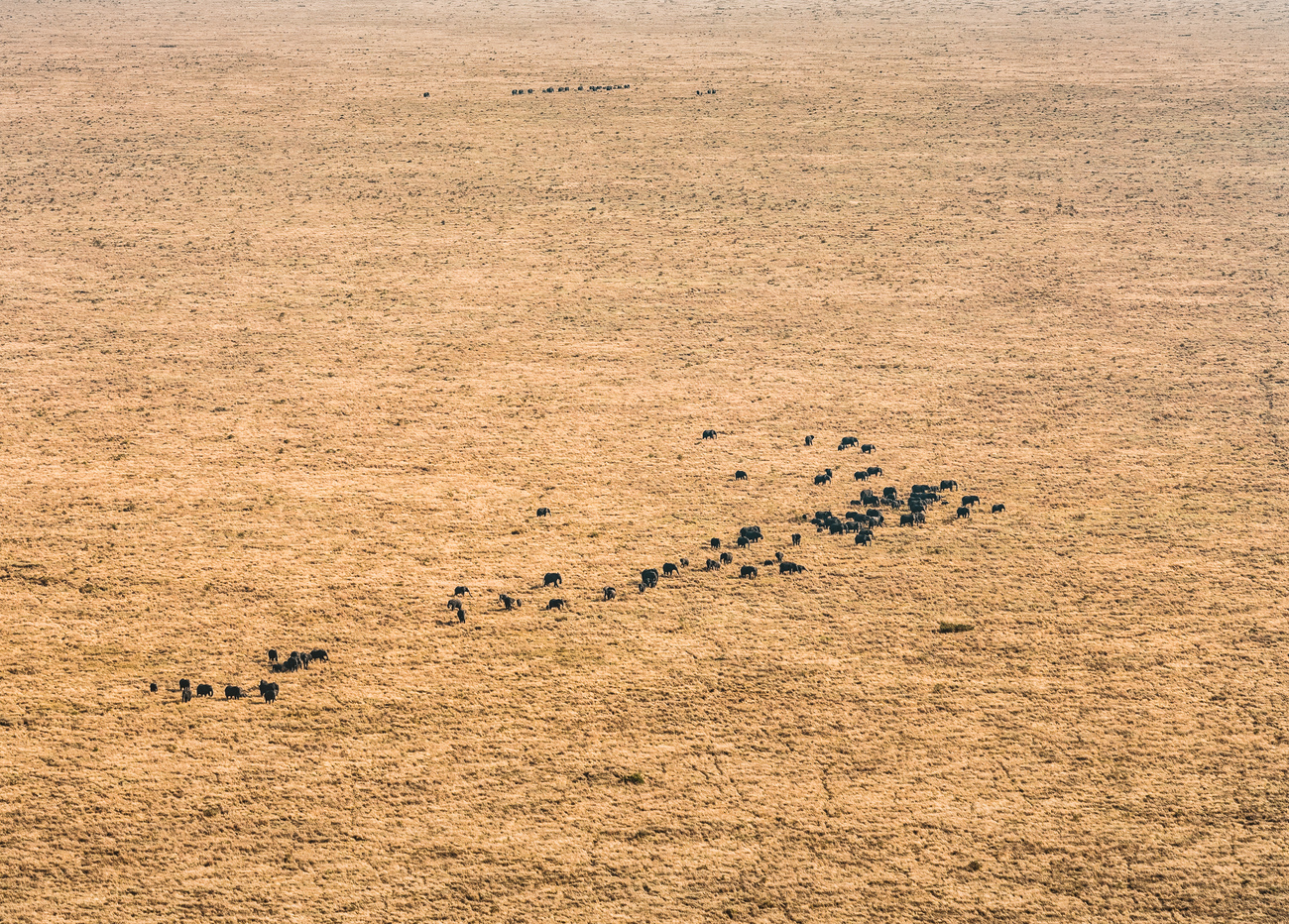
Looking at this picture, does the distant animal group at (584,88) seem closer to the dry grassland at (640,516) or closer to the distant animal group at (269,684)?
the dry grassland at (640,516)

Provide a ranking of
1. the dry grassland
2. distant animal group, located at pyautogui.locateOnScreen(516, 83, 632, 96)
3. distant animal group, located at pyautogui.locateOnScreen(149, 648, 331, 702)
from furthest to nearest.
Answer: distant animal group, located at pyautogui.locateOnScreen(516, 83, 632, 96) < distant animal group, located at pyautogui.locateOnScreen(149, 648, 331, 702) < the dry grassland

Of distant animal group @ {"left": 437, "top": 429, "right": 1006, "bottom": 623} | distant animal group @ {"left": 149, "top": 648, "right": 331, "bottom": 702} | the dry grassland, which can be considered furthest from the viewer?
distant animal group @ {"left": 437, "top": 429, "right": 1006, "bottom": 623}

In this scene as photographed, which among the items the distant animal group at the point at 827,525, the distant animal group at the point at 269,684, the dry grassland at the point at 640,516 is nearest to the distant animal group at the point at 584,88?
the dry grassland at the point at 640,516

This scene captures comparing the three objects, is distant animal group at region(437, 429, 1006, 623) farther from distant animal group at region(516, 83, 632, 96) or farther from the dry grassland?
distant animal group at region(516, 83, 632, 96)

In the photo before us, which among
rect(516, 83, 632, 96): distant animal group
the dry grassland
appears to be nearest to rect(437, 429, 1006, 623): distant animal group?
the dry grassland

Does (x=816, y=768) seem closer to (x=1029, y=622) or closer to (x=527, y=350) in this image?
(x=1029, y=622)

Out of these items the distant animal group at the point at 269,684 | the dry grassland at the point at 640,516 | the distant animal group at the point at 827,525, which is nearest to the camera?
the dry grassland at the point at 640,516

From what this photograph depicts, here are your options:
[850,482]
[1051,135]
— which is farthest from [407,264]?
[1051,135]
